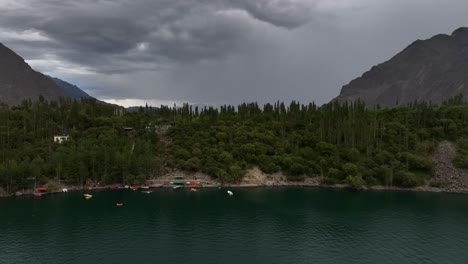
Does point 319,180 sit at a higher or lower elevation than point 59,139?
lower

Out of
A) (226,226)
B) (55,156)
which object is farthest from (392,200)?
(55,156)

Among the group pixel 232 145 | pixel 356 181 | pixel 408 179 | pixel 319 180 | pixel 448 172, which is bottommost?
pixel 319 180

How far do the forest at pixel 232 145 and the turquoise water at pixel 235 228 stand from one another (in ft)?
40.6

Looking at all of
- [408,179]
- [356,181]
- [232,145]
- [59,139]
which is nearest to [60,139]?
[59,139]

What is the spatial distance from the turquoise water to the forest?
12.4 meters

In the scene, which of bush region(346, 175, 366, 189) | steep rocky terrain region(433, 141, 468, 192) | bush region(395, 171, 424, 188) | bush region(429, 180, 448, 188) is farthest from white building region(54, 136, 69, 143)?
steep rocky terrain region(433, 141, 468, 192)

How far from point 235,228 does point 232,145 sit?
70487mm

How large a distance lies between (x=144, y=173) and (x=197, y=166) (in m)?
20.2

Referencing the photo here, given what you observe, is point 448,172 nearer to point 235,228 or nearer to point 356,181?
point 356,181

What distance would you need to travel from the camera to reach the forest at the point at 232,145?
437 ft

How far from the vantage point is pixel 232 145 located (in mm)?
154250

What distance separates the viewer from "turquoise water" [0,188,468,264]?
69500mm

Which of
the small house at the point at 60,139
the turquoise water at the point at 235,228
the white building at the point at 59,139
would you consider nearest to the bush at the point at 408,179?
the turquoise water at the point at 235,228

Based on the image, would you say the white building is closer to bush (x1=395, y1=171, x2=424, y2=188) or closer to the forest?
the forest
